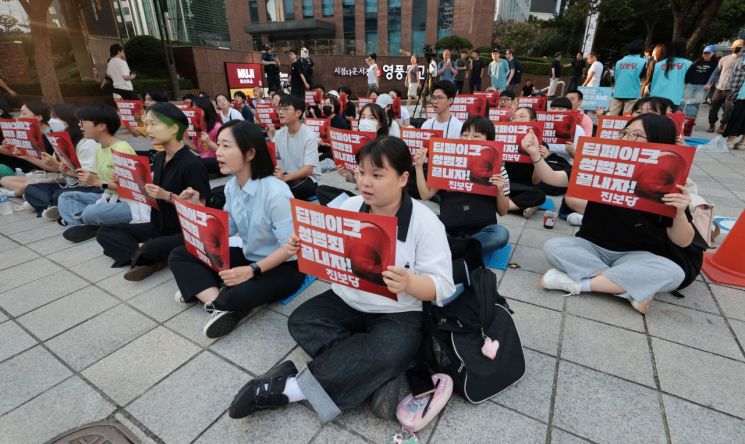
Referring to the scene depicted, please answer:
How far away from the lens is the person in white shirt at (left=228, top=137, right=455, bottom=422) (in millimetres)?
1857

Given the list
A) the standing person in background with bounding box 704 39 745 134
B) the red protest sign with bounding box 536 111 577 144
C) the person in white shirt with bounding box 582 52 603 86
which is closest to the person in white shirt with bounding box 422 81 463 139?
the red protest sign with bounding box 536 111 577 144

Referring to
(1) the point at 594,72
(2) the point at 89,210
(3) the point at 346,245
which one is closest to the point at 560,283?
(3) the point at 346,245

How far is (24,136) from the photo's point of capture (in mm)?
5121

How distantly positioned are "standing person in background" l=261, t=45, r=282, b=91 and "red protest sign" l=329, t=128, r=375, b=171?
957 cm

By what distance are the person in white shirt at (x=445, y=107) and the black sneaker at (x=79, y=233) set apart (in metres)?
4.52

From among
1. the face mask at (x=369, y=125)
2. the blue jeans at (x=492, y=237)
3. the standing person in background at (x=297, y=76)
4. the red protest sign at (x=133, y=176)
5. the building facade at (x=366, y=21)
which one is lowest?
the blue jeans at (x=492, y=237)

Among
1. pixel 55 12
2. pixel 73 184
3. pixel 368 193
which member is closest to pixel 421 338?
pixel 368 193

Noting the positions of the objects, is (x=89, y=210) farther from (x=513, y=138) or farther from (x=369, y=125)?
(x=513, y=138)

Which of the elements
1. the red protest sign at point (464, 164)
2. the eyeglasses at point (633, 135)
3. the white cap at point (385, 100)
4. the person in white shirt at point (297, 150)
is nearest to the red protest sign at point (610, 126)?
the eyeglasses at point (633, 135)

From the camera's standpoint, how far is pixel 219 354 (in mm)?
2445

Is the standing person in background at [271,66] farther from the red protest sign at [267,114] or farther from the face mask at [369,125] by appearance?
the face mask at [369,125]

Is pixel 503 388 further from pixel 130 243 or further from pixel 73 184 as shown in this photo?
pixel 73 184

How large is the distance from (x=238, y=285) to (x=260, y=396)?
93 centimetres

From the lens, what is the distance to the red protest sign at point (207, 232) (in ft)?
7.64
